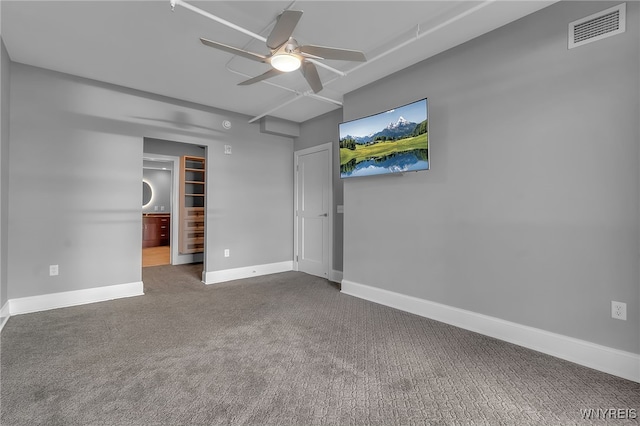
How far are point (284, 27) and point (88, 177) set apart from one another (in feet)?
10.6

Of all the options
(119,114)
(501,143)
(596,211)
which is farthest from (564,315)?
(119,114)

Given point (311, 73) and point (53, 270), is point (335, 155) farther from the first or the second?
point (53, 270)

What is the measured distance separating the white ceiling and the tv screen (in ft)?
1.85

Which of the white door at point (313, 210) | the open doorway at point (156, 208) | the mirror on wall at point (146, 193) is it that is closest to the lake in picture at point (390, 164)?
the white door at point (313, 210)

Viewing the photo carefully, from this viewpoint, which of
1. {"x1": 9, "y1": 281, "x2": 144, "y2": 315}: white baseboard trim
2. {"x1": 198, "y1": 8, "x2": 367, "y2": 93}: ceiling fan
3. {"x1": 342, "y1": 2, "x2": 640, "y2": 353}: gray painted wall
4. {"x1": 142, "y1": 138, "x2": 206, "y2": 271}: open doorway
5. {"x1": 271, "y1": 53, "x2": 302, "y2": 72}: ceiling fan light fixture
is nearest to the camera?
{"x1": 198, "y1": 8, "x2": 367, "y2": 93}: ceiling fan

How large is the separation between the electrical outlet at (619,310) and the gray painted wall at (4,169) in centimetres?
512

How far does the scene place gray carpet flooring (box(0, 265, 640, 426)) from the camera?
1.61 meters

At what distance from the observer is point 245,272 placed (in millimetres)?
4898

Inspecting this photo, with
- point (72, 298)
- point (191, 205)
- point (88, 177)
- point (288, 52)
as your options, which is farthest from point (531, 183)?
point (191, 205)

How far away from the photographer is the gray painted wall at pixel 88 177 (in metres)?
3.23

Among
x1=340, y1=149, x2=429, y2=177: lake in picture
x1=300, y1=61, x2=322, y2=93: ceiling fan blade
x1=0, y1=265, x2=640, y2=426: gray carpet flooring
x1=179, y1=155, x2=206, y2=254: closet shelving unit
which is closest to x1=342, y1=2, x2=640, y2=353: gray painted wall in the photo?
x1=340, y1=149, x2=429, y2=177: lake in picture

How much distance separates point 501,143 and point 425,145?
63 centimetres

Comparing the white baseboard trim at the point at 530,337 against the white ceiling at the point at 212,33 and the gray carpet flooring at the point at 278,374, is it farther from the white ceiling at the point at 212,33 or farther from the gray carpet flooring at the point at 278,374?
the white ceiling at the point at 212,33

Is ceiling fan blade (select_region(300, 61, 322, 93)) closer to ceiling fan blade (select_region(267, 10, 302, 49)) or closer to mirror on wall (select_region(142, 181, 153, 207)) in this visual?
ceiling fan blade (select_region(267, 10, 302, 49))
